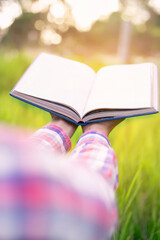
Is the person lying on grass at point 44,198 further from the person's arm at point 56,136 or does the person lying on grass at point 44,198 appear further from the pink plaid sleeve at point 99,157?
the person's arm at point 56,136

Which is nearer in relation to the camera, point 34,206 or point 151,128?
point 34,206

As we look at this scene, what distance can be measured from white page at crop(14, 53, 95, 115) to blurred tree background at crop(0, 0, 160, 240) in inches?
10.4

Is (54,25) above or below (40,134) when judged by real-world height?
above

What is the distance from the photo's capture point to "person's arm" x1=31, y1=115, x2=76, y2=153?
49cm

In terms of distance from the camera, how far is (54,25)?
6273 millimetres

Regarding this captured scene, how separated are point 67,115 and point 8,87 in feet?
6.63

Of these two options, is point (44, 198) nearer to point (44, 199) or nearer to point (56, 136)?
point (44, 199)

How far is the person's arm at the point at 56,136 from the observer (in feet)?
1.59

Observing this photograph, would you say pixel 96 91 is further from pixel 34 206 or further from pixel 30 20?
pixel 30 20

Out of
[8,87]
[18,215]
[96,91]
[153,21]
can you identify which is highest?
[153,21]

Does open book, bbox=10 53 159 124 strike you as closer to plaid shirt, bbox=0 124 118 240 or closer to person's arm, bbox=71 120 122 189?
person's arm, bbox=71 120 122 189

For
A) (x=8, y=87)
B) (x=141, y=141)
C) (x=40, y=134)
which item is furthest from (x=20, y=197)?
(x=8, y=87)

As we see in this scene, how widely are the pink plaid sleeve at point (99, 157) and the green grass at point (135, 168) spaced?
0.30 m

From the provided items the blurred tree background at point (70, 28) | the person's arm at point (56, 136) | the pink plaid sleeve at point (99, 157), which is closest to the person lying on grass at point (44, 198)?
the pink plaid sleeve at point (99, 157)
